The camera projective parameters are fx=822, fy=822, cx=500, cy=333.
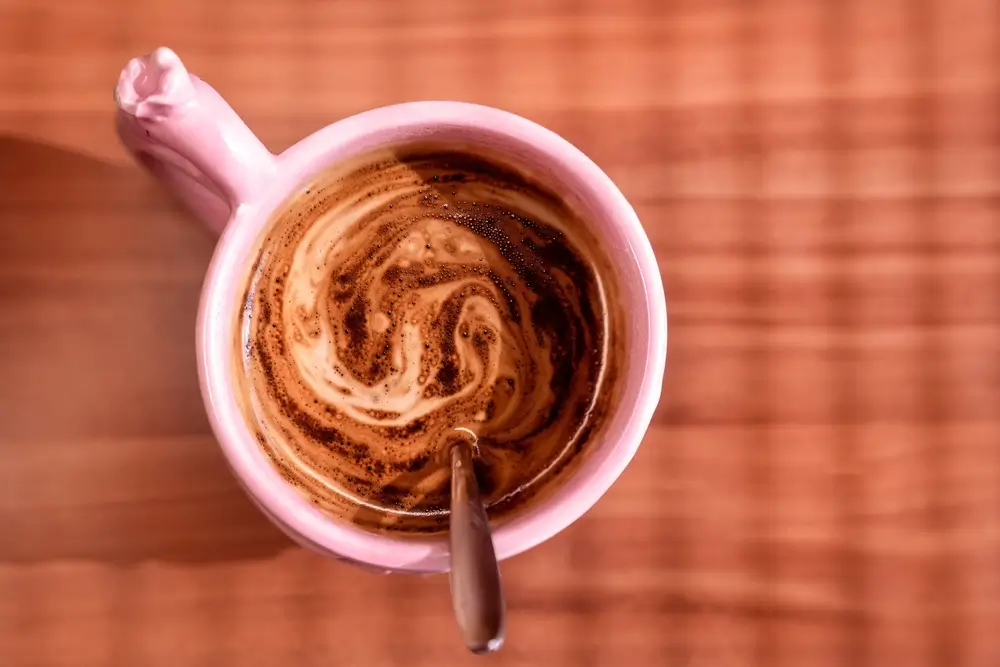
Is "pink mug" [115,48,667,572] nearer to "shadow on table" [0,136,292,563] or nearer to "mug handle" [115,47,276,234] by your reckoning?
"mug handle" [115,47,276,234]

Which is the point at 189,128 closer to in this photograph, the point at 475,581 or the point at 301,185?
the point at 301,185

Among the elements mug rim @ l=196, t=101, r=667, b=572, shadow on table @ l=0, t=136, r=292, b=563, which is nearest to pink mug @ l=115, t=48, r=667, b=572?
mug rim @ l=196, t=101, r=667, b=572

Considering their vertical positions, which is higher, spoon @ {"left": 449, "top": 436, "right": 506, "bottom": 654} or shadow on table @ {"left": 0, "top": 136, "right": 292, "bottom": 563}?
shadow on table @ {"left": 0, "top": 136, "right": 292, "bottom": 563}

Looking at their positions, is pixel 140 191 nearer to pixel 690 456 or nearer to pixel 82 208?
pixel 82 208

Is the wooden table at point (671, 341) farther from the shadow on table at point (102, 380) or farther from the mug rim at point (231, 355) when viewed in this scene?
the mug rim at point (231, 355)

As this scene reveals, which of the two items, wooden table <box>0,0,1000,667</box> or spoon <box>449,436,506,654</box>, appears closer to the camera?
spoon <box>449,436,506,654</box>

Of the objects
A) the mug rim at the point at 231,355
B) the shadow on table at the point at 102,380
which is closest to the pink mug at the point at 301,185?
the mug rim at the point at 231,355
